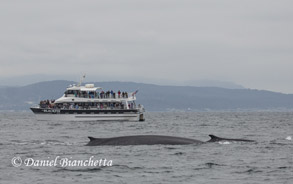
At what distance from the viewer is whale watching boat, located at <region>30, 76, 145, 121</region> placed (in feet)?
298

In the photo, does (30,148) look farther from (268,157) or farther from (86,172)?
(268,157)

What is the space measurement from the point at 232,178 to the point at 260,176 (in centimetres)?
135

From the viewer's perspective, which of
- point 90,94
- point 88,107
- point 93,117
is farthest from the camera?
point 88,107

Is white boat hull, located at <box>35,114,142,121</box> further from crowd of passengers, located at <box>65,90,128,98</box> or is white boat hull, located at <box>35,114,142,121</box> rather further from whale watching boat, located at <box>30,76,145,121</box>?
crowd of passengers, located at <box>65,90,128,98</box>

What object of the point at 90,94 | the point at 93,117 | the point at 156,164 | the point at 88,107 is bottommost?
the point at 93,117

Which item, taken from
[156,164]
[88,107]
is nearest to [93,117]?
[88,107]

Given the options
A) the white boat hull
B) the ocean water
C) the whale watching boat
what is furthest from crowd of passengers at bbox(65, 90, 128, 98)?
the ocean water

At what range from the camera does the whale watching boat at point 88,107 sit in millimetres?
90875

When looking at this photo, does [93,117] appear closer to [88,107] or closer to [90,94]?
[88,107]

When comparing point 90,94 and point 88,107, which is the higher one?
point 90,94

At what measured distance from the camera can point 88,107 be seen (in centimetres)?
9194

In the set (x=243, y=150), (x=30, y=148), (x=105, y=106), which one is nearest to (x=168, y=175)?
(x=243, y=150)

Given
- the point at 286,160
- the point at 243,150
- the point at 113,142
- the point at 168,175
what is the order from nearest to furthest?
the point at 168,175 < the point at 286,160 < the point at 243,150 < the point at 113,142

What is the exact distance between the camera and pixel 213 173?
23141 millimetres
